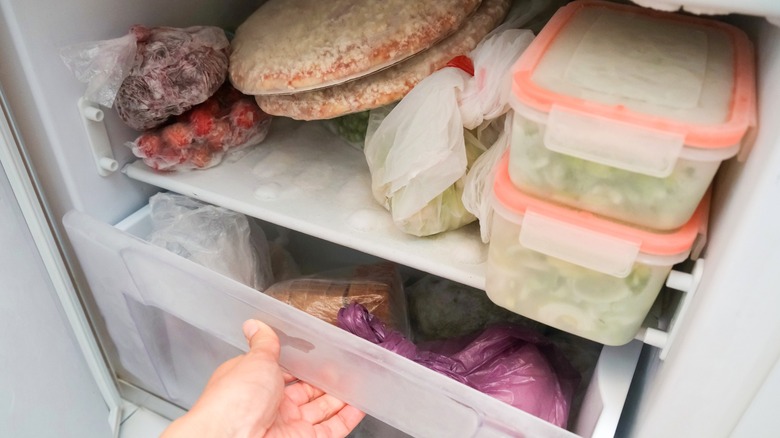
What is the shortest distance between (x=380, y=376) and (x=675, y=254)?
32 centimetres

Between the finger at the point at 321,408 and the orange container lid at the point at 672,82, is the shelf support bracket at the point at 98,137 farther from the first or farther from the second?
the orange container lid at the point at 672,82

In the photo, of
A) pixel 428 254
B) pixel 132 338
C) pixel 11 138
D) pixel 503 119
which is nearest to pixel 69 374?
pixel 132 338

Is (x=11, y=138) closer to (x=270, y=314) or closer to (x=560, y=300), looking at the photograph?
(x=270, y=314)

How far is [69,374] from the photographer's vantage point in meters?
0.82

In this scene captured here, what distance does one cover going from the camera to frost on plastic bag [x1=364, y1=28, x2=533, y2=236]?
0.58m

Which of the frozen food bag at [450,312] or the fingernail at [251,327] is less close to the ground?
the fingernail at [251,327]

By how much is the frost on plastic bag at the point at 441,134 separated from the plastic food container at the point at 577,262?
0.08 meters

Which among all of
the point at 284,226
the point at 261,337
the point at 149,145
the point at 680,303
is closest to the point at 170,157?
the point at 149,145

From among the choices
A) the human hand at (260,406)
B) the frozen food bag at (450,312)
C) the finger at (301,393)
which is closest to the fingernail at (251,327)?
the human hand at (260,406)

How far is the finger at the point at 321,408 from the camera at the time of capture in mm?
699

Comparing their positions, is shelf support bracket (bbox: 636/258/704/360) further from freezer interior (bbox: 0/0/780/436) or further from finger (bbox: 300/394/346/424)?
finger (bbox: 300/394/346/424)

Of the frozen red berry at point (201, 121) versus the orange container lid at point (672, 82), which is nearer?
the orange container lid at point (672, 82)

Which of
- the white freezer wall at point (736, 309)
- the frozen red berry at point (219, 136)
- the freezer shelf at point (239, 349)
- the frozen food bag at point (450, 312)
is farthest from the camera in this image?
the frozen food bag at point (450, 312)

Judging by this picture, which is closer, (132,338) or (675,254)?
(675,254)
